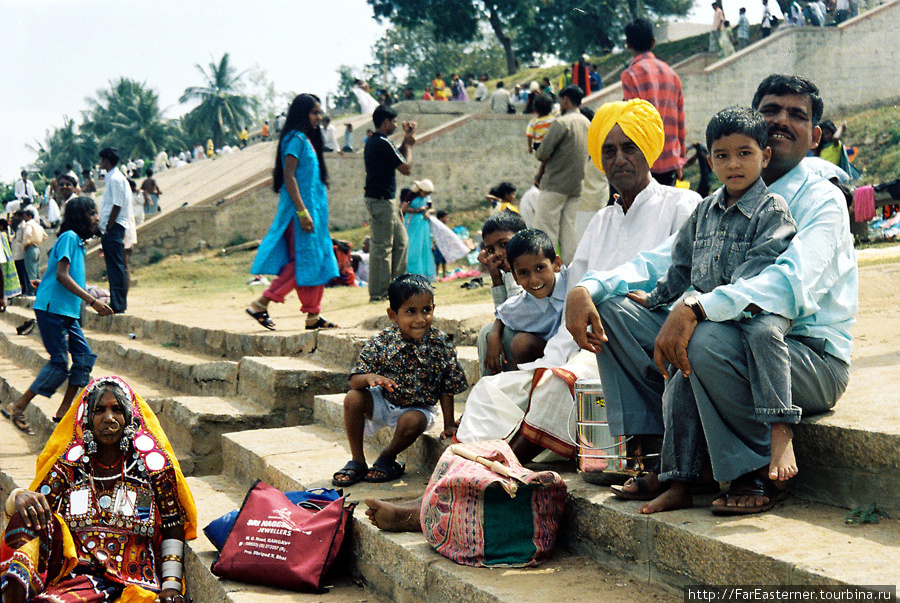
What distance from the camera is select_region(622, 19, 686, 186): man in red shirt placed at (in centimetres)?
583

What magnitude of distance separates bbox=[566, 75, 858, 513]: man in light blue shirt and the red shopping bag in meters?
1.20

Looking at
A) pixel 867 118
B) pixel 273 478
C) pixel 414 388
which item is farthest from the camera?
pixel 867 118

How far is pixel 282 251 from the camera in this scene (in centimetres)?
673

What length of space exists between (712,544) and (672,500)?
315 millimetres

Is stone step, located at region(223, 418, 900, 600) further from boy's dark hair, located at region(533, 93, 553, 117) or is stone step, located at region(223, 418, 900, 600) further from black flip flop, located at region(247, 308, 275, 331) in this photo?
boy's dark hair, located at region(533, 93, 553, 117)

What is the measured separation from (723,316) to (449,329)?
9.92 ft

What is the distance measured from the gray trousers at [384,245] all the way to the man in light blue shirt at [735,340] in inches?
199

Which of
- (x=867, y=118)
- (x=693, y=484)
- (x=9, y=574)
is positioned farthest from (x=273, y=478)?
(x=867, y=118)

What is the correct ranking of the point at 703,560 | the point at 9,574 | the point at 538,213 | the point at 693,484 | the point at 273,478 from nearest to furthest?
the point at 703,560 < the point at 693,484 < the point at 9,574 < the point at 273,478 < the point at 538,213

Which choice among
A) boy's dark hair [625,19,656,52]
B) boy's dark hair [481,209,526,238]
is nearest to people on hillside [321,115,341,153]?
boy's dark hair [625,19,656,52]

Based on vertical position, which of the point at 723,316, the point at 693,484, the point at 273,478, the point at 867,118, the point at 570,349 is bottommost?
the point at 273,478

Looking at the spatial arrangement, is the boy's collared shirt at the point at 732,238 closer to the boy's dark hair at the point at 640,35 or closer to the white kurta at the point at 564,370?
the white kurta at the point at 564,370

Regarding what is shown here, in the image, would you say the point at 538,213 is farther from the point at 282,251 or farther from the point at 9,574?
the point at 9,574

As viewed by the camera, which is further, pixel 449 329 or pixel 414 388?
pixel 449 329
